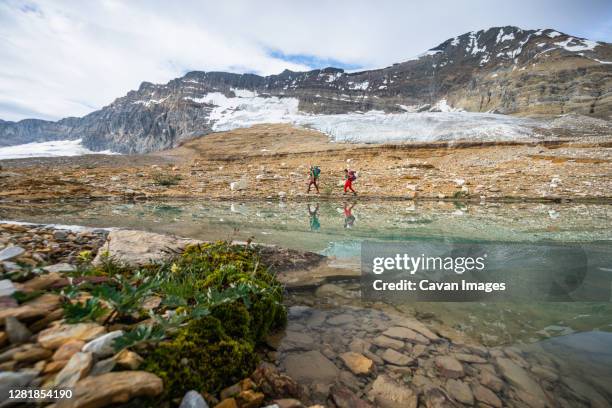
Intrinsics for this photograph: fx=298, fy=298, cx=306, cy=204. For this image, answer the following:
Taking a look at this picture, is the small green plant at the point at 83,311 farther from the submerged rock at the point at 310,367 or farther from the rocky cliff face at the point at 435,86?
the rocky cliff face at the point at 435,86

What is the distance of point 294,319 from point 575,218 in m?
11.1

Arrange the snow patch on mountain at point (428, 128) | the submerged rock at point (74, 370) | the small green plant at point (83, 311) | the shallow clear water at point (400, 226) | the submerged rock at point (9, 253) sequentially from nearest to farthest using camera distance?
1. the submerged rock at point (74, 370)
2. the small green plant at point (83, 311)
3. the submerged rock at point (9, 253)
4. the shallow clear water at point (400, 226)
5. the snow patch on mountain at point (428, 128)

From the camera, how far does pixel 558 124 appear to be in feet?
124

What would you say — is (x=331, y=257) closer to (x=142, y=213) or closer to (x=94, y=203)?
(x=142, y=213)

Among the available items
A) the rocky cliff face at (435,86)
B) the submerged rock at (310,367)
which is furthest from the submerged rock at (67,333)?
the rocky cliff face at (435,86)

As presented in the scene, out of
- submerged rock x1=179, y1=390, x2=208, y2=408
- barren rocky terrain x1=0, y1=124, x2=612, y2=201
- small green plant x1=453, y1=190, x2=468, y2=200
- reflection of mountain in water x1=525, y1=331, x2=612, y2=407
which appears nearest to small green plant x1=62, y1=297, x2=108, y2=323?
submerged rock x1=179, y1=390, x2=208, y2=408

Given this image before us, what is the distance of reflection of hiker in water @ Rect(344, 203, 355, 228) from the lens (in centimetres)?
899

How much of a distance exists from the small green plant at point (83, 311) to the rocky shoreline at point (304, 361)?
22mm

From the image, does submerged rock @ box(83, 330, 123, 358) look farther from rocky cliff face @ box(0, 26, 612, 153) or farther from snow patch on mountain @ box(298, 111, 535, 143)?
rocky cliff face @ box(0, 26, 612, 153)

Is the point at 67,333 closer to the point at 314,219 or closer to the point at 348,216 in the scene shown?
the point at 314,219

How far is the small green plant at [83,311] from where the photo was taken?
5.70 ft

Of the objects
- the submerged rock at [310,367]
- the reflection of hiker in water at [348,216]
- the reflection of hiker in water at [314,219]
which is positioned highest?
the reflection of hiker in water at [348,216]

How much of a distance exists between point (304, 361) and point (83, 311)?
171 centimetres

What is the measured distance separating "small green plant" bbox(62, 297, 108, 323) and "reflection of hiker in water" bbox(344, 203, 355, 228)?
7.27 meters
